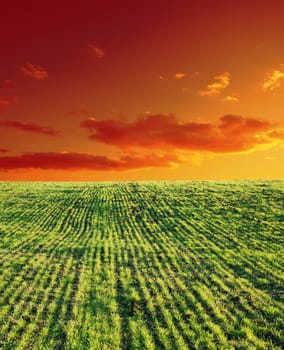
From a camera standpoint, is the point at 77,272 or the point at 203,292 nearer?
the point at 203,292

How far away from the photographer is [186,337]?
1440cm

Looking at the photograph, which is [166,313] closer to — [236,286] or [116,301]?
[116,301]

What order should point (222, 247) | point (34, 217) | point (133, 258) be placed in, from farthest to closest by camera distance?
point (34, 217) < point (222, 247) < point (133, 258)

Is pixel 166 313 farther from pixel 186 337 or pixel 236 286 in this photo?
pixel 236 286

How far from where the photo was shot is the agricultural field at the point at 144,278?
585 inches

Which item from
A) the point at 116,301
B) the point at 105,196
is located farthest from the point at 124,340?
the point at 105,196

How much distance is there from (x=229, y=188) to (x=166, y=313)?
47195 millimetres

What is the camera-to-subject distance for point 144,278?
2198 centimetres

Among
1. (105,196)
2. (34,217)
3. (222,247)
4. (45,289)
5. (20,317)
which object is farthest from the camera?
(105,196)

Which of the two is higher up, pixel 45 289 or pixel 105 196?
pixel 105 196

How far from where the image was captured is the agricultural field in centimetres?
1487

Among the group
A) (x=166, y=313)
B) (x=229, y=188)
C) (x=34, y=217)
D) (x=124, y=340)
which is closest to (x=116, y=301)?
(x=166, y=313)

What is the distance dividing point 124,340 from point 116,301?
4.20 metres

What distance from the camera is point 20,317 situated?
16.7 meters
